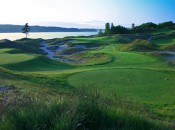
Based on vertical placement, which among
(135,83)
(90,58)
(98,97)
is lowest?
(90,58)

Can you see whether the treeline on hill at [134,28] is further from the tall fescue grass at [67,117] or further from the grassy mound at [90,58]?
the tall fescue grass at [67,117]

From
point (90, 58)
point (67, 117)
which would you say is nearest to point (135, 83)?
point (67, 117)

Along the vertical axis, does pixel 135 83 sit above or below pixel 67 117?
below

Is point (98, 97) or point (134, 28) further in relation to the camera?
point (134, 28)

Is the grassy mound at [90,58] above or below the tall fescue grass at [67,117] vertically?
below

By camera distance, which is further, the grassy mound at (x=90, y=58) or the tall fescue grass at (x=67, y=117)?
the grassy mound at (x=90, y=58)

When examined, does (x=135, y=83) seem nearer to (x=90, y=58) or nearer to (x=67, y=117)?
(x=67, y=117)

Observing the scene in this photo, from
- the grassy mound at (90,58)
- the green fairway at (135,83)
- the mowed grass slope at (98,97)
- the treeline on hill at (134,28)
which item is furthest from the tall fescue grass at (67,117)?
the treeline on hill at (134,28)

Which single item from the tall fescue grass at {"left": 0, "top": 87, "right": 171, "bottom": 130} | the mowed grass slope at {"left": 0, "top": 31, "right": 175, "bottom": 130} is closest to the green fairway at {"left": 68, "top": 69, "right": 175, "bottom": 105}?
the mowed grass slope at {"left": 0, "top": 31, "right": 175, "bottom": 130}

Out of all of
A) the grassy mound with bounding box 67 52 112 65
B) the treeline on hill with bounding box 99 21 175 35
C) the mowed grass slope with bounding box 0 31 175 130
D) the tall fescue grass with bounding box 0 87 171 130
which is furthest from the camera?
the treeline on hill with bounding box 99 21 175 35

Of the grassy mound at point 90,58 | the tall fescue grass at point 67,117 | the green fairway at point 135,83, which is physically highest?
the tall fescue grass at point 67,117

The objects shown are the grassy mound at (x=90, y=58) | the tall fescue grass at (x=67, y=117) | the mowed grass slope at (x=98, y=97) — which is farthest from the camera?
the grassy mound at (x=90, y=58)

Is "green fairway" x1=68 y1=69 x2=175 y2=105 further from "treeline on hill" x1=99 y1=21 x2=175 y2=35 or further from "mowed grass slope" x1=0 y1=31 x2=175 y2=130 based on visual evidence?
"treeline on hill" x1=99 y1=21 x2=175 y2=35

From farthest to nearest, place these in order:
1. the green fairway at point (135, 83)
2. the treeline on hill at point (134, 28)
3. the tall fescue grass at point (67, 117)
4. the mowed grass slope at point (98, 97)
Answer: the treeline on hill at point (134, 28) → the green fairway at point (135, 83) → the mowed grass slope at point (98, 97) → the tall fescue grass at point (67, 117)
